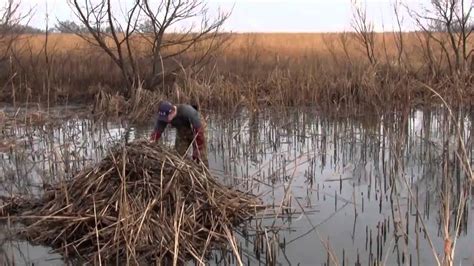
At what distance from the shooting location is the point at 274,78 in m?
13.7

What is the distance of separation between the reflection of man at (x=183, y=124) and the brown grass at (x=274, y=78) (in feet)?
8.62

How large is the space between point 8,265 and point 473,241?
402 centimetres

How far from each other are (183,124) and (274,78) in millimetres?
7298

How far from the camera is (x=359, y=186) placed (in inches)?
268

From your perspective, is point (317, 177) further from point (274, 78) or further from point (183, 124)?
point (274, 78)

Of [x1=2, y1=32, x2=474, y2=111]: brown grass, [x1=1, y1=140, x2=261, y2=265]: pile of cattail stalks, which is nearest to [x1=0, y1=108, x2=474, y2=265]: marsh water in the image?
[x1=1, y1=140, x2=261, y2=265]: pile of cattail stalks

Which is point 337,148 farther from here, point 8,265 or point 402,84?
point 8,265

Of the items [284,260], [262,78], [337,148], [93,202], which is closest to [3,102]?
[262,78]

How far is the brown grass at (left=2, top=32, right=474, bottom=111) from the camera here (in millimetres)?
11203

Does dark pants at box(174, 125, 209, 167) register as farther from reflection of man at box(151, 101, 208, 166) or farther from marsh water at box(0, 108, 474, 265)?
marsh water at box(0, 108, 474, 265)

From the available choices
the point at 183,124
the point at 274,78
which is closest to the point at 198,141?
the point at 183,124

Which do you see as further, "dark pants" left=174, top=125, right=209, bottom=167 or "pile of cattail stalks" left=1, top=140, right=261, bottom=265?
"dark pants" left=174, top=125, right=209, bottom=167

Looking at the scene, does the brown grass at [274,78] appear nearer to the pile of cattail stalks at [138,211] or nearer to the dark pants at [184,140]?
the dark pants at [184,140]

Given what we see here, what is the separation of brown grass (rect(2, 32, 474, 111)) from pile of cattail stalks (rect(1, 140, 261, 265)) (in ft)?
12.6
